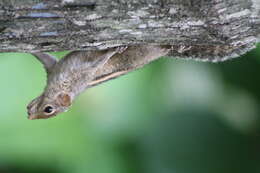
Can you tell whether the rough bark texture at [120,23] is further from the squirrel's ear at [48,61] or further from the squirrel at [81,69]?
the squirrel's ear at [48,61]

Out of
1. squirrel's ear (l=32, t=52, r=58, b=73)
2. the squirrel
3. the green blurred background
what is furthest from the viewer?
the green blurred background

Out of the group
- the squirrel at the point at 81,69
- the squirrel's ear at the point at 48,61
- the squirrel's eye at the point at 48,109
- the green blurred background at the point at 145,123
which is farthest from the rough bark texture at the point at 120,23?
the green blurred background at the point at 145,123

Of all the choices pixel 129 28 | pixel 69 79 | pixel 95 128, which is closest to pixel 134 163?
pixel 95 128

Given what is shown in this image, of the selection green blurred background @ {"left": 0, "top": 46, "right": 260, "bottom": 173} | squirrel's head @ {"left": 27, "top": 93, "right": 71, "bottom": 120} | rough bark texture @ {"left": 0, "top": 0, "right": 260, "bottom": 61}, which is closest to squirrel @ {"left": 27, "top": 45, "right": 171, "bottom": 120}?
squirrel's head @ {"left": 27, "top": 93, "right": 71, "bottom": 120}

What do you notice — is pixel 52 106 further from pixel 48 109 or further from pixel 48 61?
pixel 48 61

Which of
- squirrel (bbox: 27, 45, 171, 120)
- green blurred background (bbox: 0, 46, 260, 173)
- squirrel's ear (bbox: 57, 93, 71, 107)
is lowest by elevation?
green blurred background (bbox: 0, 46, 260, 173)

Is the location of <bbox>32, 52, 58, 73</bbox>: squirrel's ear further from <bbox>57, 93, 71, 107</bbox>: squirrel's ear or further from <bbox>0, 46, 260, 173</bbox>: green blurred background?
<bbox>0, 46, 260, 173</bbox>: green blurred background

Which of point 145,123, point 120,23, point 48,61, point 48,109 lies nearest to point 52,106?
point 48,109
